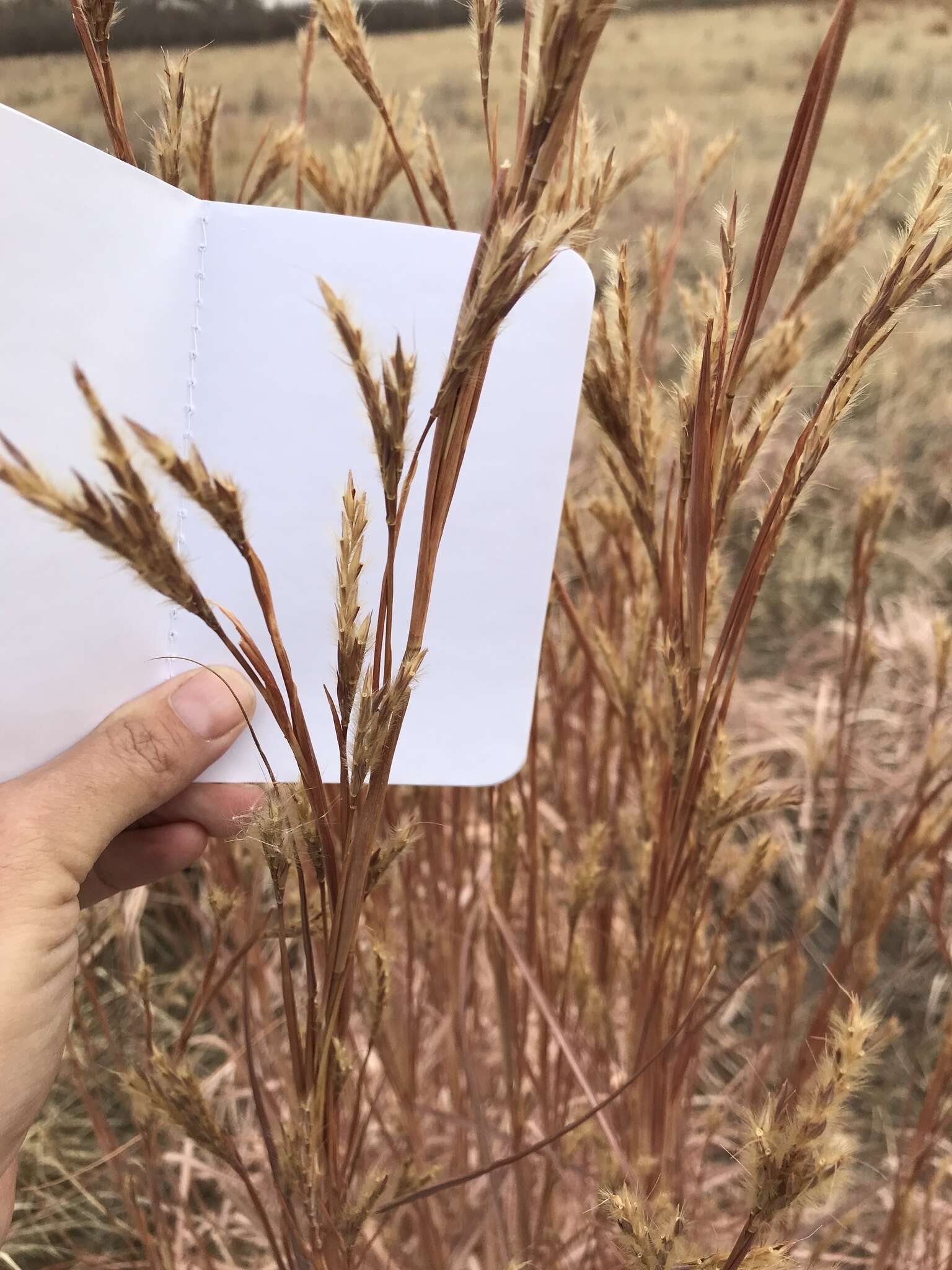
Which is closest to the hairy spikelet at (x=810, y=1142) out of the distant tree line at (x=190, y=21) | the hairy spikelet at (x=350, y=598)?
the hairy spikelet at (x=350, y=598)

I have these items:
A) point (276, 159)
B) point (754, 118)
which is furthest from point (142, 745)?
point (754, 118)

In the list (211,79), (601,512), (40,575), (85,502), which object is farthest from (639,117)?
(85,502)

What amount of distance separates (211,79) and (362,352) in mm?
2218

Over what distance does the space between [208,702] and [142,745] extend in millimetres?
43

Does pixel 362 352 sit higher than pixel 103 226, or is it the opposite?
pixel 103 226

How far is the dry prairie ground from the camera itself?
1.70m

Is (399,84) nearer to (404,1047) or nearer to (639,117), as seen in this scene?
(639,117)

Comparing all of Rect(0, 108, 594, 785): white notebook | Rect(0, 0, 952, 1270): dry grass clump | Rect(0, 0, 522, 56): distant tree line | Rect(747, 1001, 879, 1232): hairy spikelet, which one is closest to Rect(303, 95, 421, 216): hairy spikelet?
Rect(0, 0, 952, 1270): dry grass clump

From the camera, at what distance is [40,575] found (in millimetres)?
471

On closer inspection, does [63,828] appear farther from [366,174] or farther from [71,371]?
[366,174]

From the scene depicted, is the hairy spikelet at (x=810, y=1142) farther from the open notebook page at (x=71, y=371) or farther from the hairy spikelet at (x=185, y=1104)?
the open notebook page at (x=71, y=371)

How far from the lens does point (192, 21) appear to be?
6.20 ft

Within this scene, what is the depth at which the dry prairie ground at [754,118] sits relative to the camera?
1695 millimetres

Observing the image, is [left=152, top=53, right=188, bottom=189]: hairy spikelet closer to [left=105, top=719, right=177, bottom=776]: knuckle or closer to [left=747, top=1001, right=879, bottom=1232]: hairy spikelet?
[left=105, top=719, right=177, bottom=776]: knuckle
